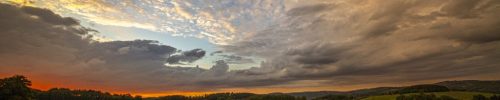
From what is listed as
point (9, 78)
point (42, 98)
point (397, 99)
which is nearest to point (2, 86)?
point (9, 78)

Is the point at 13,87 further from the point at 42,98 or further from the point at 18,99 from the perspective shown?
the point at 42,98

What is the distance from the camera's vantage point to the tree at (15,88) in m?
79.4

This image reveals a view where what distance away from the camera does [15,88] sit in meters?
81.1

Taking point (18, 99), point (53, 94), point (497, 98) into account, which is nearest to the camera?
point (18, 99)

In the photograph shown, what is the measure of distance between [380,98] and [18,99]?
16452cm

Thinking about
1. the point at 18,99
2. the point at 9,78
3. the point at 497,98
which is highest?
the point at 9,78

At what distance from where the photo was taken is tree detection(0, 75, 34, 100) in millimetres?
79438

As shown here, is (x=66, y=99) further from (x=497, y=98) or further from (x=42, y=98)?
(x=497, y=98)

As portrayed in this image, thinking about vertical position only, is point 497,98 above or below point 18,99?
below

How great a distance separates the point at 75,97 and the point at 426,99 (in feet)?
598

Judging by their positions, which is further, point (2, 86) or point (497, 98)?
point (497, 98)

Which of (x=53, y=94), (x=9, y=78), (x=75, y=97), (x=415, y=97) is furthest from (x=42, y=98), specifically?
(x=415, y=97)

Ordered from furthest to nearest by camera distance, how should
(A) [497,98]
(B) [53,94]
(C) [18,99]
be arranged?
(B) [53,94], (A) [497,98], (C) [18,99]

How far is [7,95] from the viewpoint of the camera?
7988 cm
